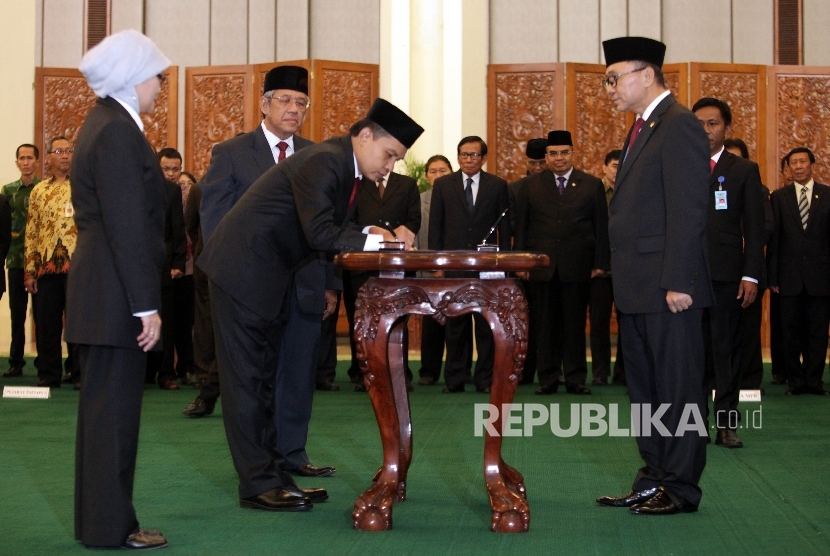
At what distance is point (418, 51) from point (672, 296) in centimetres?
664

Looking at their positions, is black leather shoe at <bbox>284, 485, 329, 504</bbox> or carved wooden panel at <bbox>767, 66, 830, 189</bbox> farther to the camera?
carved wooden panel at <bbox>767, 66, 830, 189</bbox>

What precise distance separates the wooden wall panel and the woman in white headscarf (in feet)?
24.5

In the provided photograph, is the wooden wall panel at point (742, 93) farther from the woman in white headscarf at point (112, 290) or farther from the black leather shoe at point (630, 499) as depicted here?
the woman in white headscarf at point (112, 290)

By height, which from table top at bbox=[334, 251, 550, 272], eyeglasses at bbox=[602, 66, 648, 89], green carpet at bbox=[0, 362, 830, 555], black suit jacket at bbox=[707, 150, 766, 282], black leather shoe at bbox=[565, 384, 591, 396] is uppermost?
eyeglasses at bbox=[602, 66, 648, 89]

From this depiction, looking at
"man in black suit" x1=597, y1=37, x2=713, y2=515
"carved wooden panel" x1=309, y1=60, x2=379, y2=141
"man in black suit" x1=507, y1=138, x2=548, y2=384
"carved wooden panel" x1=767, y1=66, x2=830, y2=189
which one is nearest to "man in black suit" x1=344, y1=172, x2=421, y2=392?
"man in black suit" x1=507, y1=138, x2=548, y2=384

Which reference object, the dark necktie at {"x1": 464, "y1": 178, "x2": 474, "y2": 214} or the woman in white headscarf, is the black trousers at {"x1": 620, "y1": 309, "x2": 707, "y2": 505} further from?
the dark necktie at {"x1": 464, "y1": 178, "x2": 474, "y2": 214}

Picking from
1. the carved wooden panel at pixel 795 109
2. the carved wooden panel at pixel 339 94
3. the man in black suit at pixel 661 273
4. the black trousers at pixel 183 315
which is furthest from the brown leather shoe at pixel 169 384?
the carved wooden panel at pixel 795 109

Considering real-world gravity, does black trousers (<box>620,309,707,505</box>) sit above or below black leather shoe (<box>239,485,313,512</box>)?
above

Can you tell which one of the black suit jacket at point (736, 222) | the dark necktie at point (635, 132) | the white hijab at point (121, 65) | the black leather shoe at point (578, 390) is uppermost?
the white hijab at point (121, 65)

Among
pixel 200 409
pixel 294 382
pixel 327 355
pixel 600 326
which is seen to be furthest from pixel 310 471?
pixel 600 326

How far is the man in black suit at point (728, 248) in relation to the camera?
468 cm

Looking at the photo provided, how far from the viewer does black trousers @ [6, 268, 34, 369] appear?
7.66 metres

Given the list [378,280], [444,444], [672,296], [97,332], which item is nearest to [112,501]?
[97,332]

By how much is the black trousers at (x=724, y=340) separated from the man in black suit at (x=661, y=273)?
48.8 inches
